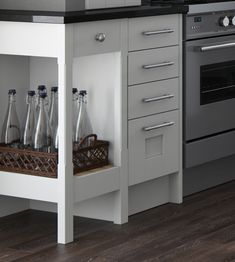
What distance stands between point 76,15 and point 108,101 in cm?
50

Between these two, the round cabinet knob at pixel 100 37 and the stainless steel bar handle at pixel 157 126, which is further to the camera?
the stainless steel bar handle at pixel 157 126

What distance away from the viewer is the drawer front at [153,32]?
3795mm

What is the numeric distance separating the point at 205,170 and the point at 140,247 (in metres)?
1.09

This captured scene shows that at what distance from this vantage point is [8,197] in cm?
394

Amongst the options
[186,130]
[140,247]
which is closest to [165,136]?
[186,130]

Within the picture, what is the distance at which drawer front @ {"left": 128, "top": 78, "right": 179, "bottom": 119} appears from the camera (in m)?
3.84

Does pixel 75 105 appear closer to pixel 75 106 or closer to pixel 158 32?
pixel 75 106

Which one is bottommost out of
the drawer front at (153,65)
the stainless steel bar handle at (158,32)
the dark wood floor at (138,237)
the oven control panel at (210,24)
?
the dark wood floor at (138,237)

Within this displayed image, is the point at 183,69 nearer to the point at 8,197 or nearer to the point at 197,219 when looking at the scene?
the point at 197,219

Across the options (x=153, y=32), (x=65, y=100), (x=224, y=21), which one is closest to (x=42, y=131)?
(x=65, y=100)

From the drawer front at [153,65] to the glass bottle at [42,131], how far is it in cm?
39

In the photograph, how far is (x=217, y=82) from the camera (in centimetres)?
441

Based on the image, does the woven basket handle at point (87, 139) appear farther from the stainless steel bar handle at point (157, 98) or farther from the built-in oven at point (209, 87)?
the built-in oven at point (209, 87)

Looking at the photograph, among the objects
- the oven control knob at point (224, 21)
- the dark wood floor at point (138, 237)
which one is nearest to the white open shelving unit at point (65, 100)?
the dark wood floor at point (138, 237)
